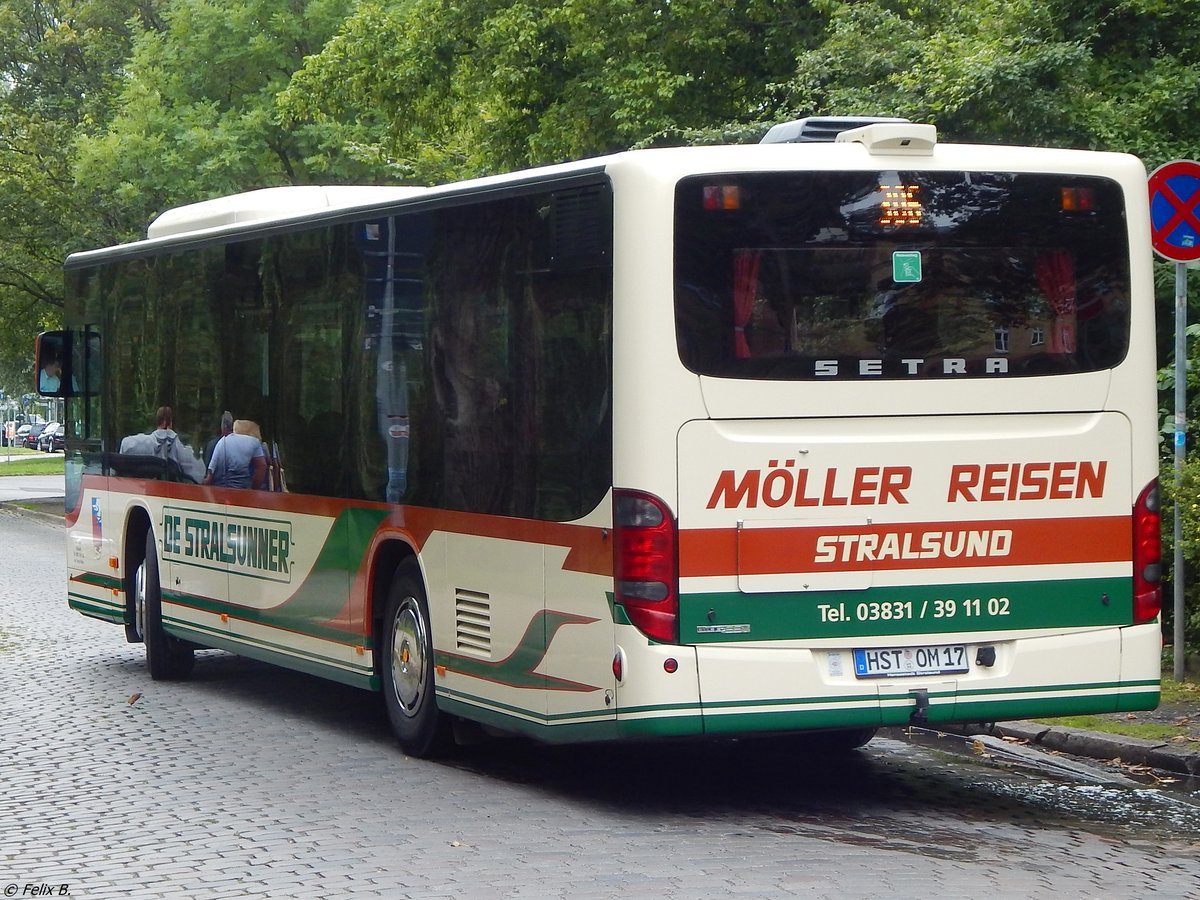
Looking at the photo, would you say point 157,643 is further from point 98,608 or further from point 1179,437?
point 1179,437

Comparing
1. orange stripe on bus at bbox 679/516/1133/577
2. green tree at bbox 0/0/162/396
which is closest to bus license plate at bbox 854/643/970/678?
orange stripe on bus at bbox 679/516/1133/577

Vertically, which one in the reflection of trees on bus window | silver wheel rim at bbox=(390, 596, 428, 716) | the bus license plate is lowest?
silver wheel rim at bbox=(390, 596, 428, 716)

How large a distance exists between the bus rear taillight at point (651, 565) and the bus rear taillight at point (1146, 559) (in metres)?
2.16

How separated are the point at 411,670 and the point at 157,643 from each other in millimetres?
4175

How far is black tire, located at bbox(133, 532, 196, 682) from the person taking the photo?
44.6ft

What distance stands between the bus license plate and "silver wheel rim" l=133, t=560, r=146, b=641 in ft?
23.4

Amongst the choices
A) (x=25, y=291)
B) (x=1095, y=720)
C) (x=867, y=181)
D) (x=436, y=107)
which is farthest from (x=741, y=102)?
(x=25, y=291)

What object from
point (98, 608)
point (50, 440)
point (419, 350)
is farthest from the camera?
point (50, 440)

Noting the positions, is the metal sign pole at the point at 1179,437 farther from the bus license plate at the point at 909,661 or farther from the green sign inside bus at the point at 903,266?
the green sign inside bus at the point at 903,266

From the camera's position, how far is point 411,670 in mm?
10000

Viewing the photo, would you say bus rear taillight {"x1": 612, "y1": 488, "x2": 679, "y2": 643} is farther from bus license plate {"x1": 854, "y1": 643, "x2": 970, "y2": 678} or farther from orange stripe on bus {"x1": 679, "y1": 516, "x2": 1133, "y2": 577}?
bus license plate {"x1": 854, "y1": 643, "x2": 970, "y2": 678}

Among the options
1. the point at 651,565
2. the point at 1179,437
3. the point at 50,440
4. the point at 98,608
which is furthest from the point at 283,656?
the point at 50,440

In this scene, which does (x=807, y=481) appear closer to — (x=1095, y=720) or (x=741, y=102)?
(x=1095, y=720)

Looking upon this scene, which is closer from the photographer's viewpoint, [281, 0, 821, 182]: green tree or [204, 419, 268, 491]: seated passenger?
[204, 419, 268, 491]: seated passenger
